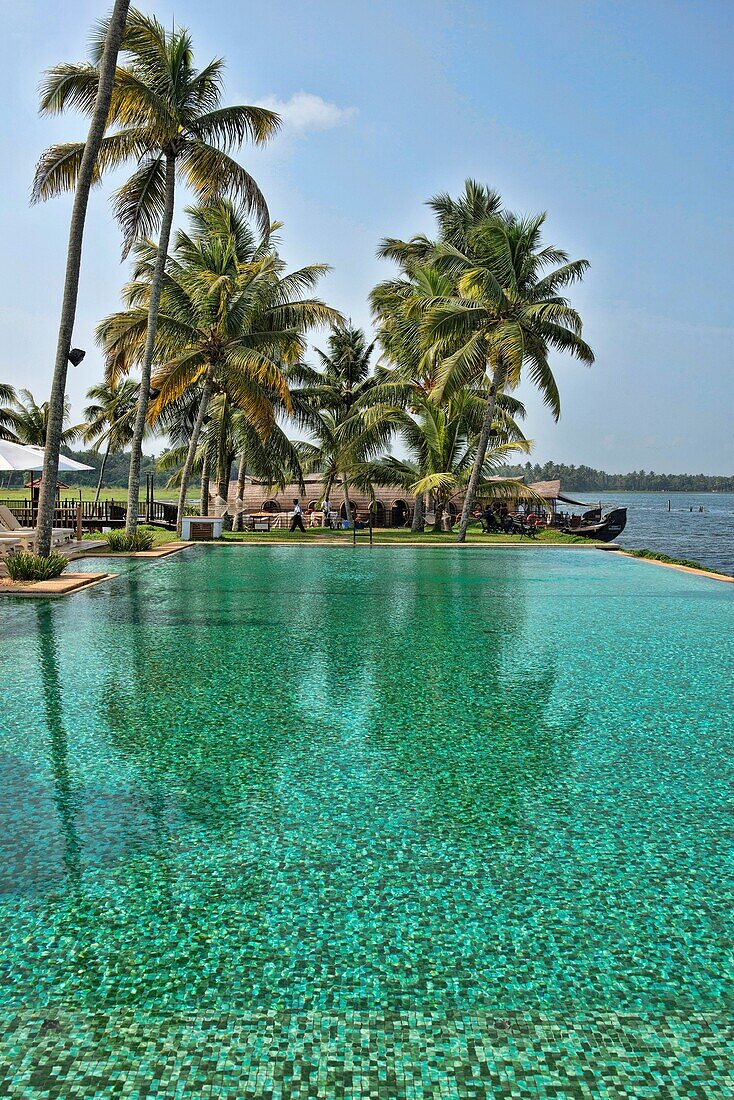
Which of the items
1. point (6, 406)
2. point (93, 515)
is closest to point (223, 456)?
point (93, 515)

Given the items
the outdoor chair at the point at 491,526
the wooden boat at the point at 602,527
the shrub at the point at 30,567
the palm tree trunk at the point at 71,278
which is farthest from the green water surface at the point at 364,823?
the wooden boat at the point at 602,527

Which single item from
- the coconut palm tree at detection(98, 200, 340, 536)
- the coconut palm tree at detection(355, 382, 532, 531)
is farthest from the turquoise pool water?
the coconut palm tree at detection(355, 382, 532, 531)

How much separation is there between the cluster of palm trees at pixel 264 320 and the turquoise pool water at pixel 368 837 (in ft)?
26.4

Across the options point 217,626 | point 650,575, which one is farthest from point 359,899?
point 650,575

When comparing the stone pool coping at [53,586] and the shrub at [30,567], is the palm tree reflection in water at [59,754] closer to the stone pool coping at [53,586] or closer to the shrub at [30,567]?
the stone pool coping at [53,586]

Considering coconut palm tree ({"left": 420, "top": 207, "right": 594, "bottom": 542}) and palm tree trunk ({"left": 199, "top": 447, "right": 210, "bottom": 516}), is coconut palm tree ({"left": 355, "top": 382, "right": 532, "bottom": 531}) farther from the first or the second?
palm tree trunk ({"left": 199, "top": 447, "right": 210, "bottom": 516})

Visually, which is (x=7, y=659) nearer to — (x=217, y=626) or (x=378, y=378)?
(x=217, y=626)

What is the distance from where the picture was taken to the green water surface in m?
2.46

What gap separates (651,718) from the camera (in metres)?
5.37

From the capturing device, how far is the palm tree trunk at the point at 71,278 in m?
12.2

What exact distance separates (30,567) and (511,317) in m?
14.8

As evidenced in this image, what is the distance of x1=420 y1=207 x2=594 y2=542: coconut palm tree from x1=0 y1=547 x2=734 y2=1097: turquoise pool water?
14893 millimetres

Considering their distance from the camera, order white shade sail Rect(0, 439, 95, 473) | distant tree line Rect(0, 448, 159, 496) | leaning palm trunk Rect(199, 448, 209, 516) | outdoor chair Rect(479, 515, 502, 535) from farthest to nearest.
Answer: distant tree line Rect(0, 448, 159, 496) → outdoor chair Rect(479, 515, 502, 535) → leaning palm trunk Rect(199, 448, 209, 516) → white shade sail Rect(0, 439, 95, 473)

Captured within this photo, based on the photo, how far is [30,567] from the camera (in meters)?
12.0
